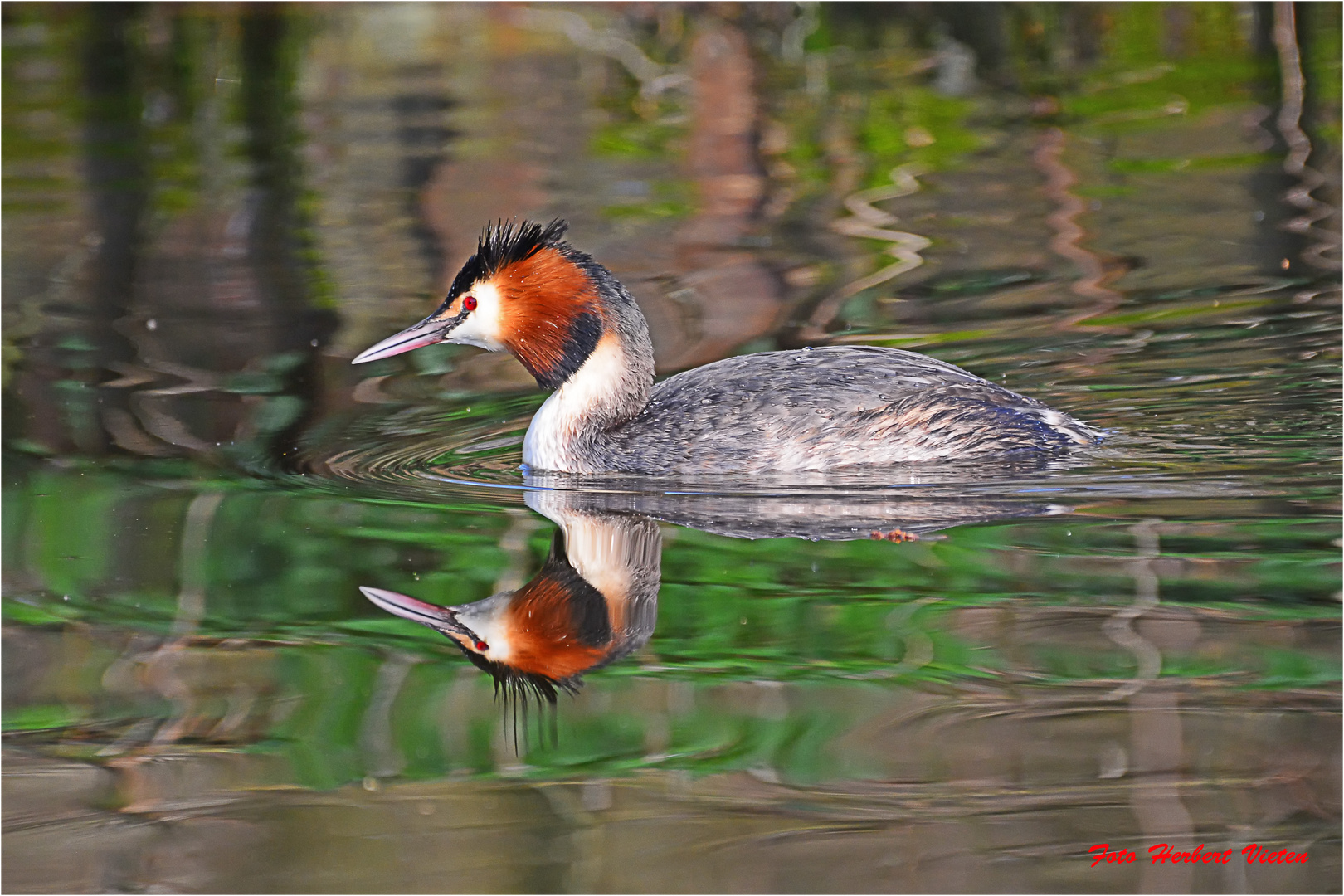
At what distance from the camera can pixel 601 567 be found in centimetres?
559

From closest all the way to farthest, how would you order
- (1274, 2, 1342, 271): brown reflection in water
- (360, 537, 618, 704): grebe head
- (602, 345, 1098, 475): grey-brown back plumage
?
(360, 537, 618, 704): grebe head → (602, 345, 1098, 475): grey-brown back plumage → (1274, 2, 1342, 271): brown reflection in water

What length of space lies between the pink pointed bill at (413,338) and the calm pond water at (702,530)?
43 centimetres

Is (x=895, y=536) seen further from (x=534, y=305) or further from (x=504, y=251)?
(x=504, y=251)

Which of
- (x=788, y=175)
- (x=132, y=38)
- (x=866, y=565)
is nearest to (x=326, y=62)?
(x=132, y=38)

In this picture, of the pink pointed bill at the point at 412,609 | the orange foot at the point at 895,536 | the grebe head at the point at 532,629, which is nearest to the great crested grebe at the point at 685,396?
the orange foot at the point at 895,536

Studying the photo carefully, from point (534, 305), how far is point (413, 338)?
0.49 meters

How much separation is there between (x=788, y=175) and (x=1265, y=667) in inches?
324

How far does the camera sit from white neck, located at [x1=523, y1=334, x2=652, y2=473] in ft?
22.1

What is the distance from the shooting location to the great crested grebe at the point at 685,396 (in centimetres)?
645
